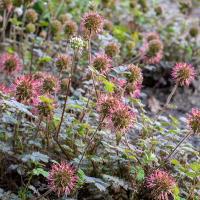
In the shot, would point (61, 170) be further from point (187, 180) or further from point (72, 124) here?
point (187, 180)

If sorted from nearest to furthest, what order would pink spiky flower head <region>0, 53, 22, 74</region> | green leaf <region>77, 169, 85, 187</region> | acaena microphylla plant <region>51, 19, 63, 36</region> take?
green leaf <region>77, 169, 85, 187</region> → pink spiky flower head <region>0, 53, 22, 74</region> → acaena microphylla plant <region>51, 19, 63, 36</region>

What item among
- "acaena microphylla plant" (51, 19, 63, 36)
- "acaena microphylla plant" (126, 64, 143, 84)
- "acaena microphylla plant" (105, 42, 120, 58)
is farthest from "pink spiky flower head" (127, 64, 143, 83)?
"acaena microphylla plant" (51, 19, 63, 36)

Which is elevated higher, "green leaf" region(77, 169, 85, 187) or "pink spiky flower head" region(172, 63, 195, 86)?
"pink spiky flower head" region(172, 63, 195, 86)

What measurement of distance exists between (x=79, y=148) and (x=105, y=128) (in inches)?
7.8

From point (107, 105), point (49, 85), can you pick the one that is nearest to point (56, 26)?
point (49, 85)

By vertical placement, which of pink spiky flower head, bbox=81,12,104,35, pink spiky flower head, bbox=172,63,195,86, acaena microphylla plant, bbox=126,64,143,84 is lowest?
acaena microphylla plant, bbox=126,64,143,84

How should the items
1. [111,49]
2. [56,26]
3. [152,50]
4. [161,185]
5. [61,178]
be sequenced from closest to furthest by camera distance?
[61,178]
[161,185]
[111,49]
[152,50]
[56,26]

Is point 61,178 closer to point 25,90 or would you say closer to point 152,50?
point 25,90

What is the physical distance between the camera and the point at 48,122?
2686 millimetres

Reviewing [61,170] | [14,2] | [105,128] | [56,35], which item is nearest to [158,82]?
[56,35]

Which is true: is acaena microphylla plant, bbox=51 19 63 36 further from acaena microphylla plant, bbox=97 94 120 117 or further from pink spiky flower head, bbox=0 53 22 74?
acaena microphylla plant, bbox=97 94 120 117

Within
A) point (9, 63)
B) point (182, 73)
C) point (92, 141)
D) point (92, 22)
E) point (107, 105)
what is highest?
point (92, 22)

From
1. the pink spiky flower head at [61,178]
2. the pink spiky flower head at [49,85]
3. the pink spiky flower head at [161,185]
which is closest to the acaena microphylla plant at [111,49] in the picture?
the pink spiky flower head at [49,85]

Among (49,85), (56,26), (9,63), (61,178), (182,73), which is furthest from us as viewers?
(56,26)
